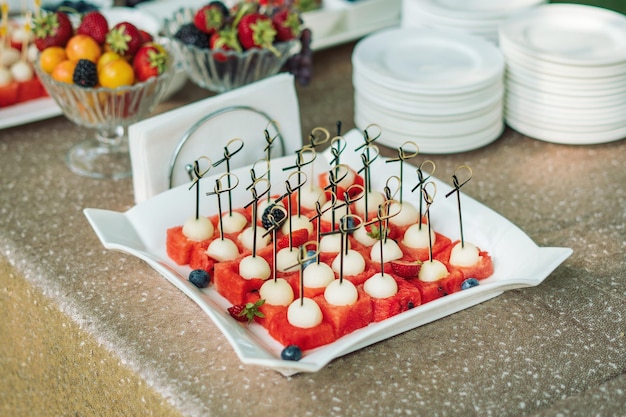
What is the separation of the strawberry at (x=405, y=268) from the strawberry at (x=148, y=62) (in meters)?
0.61

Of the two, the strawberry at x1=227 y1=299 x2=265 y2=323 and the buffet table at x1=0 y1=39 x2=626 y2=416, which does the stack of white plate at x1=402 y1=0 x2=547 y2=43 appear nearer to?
the buffet table at x1=0 y1=39 x2=626 y2=416

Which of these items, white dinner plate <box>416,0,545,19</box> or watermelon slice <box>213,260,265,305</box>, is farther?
white dinner plate <box>416,0,545,19</box>

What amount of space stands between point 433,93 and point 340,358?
649 mm

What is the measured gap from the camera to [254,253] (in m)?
1.21

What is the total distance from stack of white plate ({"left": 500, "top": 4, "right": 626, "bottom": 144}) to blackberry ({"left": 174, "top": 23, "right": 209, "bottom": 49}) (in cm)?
60

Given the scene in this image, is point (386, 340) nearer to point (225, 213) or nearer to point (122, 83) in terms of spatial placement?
point (225, 213)

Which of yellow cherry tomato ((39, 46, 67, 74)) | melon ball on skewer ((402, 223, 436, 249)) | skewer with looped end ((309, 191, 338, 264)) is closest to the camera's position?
skewer with looped end ((309, 191, 338, 264))

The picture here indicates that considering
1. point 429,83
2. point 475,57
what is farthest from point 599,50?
point 429,83

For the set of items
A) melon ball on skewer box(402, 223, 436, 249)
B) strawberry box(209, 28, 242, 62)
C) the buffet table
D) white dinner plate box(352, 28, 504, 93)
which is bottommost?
the buffet table

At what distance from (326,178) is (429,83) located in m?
0.32

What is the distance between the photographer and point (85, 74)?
1471 mm

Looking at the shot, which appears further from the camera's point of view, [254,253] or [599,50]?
[599,50]

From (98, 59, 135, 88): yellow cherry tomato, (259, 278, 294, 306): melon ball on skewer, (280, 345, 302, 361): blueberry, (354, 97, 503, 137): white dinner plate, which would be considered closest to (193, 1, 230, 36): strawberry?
(98, 59, 135, 88): yellow cherry tomato

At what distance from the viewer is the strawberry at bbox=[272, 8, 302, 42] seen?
5.54 feet
